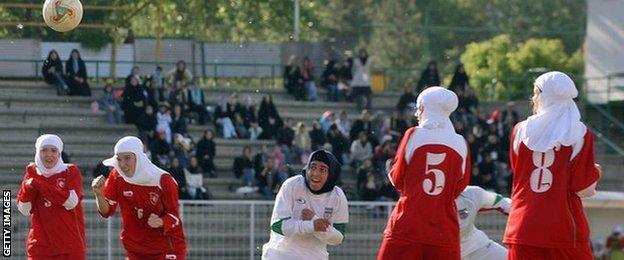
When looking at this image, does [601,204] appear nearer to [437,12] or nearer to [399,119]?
[399,119]

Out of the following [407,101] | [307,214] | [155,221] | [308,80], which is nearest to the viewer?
[307,214]

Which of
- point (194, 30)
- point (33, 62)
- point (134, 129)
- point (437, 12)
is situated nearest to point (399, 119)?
point (134, 129)

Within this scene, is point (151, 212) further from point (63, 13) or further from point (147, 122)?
point (147, 122)

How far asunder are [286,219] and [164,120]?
1335 centimetres

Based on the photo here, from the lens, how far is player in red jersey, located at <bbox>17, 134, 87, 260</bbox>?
1348cm

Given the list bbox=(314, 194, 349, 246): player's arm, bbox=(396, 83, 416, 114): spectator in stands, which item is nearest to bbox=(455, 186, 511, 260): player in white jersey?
bbox=(314, 194, 349, 246): player's arm

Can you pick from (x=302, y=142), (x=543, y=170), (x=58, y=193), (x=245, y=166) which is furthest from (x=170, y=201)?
(x=302, y=142)

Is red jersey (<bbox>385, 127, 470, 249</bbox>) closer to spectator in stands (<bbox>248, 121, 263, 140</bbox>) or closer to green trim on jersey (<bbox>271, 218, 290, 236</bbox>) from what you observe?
green trim on jersey (<bbox>271, 218, 290, 236</bbox>)

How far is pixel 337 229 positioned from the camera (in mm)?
11391

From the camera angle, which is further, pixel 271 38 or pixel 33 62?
pixel 271 38

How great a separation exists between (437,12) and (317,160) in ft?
148

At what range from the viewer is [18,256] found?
19500 millimetres

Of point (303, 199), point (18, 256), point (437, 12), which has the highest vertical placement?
point (437, 12)

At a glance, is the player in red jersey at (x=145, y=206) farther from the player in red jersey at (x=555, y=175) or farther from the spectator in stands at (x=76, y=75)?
the spectator in stands at (x=76, y=75)
